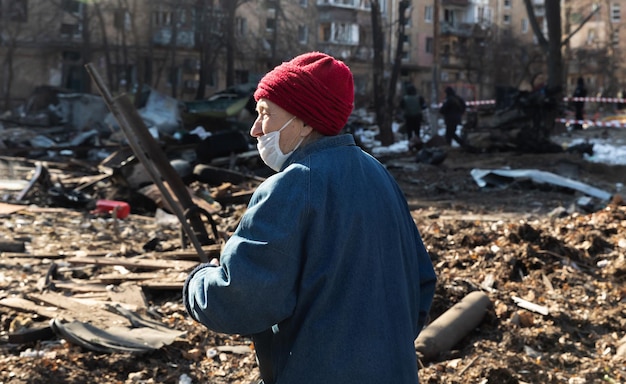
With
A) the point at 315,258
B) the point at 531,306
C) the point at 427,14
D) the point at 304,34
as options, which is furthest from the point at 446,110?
the point at 427,14

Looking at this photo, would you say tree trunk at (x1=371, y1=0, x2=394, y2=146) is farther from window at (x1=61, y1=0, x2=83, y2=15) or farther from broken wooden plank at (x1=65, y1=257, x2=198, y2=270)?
window at (x1=61, y1=0, x2=83, y2=15)

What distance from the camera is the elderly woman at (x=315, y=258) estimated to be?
6.76ft

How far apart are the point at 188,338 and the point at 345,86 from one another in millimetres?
3164

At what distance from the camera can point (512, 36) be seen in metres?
64.2

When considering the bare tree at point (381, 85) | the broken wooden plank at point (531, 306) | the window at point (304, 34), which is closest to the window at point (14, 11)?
the window at point (304, 34)

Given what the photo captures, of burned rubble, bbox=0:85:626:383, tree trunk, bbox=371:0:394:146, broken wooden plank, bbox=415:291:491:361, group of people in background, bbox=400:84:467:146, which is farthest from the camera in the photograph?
tree trunk, bbox=371:0:394:146

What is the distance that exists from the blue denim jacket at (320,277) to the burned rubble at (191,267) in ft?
7.91

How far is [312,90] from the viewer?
2217 millimetres

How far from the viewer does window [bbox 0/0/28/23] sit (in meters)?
41.9

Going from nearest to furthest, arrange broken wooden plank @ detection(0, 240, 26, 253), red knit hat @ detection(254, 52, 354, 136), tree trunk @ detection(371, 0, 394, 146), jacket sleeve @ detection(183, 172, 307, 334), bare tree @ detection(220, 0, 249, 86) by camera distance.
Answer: jacket sleeve @ detection(183, 172, 307, 334), red knit hat @ detection(254, 52, 354, 136), broken wooden plank @ detection(0, 240, 26, 253), tree trunk @ detection(371, 0, 394, 146), bare tree @ detection(220, 0, 249, 86)

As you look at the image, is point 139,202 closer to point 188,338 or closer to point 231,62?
point 188,338

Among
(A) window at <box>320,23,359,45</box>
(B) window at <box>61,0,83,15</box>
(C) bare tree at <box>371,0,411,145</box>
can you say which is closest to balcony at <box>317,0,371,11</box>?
(A) window at <box>320,23,359,45</box>

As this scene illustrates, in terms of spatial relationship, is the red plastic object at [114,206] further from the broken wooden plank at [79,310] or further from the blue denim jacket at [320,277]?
the blue denim jacket at [320,277]

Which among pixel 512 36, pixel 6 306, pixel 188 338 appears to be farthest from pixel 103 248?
pixel 512 36
